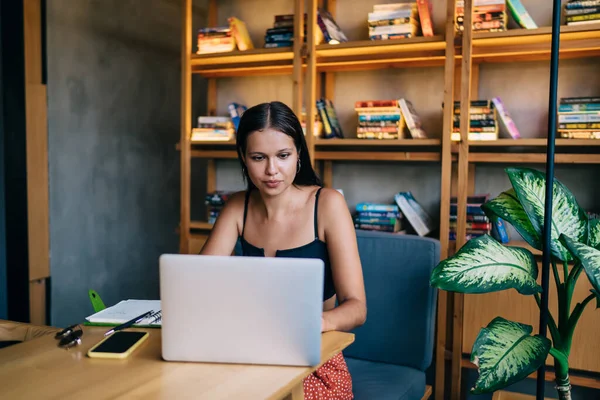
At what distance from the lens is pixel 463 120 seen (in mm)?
2641

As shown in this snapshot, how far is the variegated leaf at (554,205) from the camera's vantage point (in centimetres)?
146

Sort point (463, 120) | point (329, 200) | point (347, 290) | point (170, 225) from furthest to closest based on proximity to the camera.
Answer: point (170, 225) → point (463, 120) → point (329, 200) → point (347, 290)

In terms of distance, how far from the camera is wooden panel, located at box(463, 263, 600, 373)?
2.42 m

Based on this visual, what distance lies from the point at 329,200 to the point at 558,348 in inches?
30.7

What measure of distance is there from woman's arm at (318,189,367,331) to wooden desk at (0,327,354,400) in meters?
0.26

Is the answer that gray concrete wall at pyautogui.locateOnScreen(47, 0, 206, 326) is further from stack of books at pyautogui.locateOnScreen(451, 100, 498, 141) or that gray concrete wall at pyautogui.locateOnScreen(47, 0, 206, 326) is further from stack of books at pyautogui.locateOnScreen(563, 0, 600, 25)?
stack of books at pyautogui.locateOnScreen(563, 0, 600, 25)

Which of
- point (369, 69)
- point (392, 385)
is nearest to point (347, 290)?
point (392, 385)

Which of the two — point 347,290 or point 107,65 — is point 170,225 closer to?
point 107,65

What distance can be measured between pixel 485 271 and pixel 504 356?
21cm

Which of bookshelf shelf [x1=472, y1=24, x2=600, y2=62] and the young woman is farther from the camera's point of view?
bookshelf shelf [x1=472, y1=24, x2=600, y2=62]

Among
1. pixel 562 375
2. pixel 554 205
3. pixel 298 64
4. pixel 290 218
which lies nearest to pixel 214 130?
A: pixel 298 64

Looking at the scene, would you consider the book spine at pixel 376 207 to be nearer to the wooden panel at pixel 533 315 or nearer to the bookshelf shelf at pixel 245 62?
the wooden panel at pixel 533 315

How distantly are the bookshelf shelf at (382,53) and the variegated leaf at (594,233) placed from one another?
150cm

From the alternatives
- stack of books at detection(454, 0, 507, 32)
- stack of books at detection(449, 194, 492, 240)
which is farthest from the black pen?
stack of books at detection(454, 0, 507, 32)
